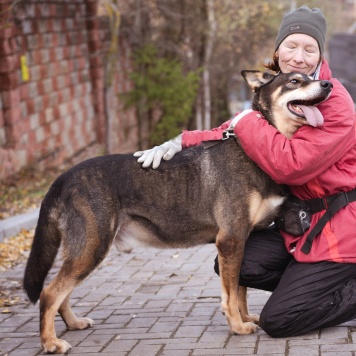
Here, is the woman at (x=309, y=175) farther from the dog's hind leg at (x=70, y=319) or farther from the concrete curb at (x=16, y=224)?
the concrete curb at (x=16, y=224)

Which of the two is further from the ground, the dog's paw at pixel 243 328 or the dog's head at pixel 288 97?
the dog's head at pixel 288 97

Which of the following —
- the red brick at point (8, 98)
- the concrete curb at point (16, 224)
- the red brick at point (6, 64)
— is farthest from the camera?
the red brick at point (8, 98)

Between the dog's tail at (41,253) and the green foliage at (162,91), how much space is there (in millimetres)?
15538

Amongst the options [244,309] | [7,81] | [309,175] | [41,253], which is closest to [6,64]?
[7,81]

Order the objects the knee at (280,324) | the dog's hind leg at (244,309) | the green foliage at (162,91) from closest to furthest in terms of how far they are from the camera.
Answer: the knee at (280,324), the dog's hind leg at (244,309), the green foliage at (162,91)

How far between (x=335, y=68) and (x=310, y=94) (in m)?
21.7

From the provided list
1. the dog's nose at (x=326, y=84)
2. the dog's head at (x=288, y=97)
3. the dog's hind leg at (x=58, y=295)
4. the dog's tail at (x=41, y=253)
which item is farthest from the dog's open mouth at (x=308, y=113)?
the dog's tail at (x=41, y=253)

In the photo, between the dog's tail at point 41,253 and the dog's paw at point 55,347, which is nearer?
the dog's paw at point 55,347

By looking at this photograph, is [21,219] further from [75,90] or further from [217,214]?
[75,90]

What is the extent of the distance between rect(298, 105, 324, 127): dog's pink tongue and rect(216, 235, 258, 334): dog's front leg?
2.93 feet

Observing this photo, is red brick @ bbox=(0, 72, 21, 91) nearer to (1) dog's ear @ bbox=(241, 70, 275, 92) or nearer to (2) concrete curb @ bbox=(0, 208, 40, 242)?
(2) concrete curb @ bbox=(0, 208, 40, 242)

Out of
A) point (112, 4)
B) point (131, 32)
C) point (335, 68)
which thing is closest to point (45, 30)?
point (112, 4)

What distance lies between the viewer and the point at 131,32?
74.0 ft

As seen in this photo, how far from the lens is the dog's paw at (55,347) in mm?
5605
